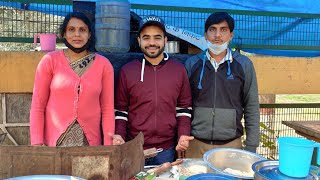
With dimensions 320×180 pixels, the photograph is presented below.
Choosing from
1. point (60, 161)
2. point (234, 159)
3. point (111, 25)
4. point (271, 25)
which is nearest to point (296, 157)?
point (234, 159)

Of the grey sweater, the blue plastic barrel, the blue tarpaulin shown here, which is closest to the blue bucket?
the grey sweater

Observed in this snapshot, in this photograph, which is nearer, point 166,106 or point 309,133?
point 166,106

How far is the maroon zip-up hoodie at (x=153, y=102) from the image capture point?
260cm

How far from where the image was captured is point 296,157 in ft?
4.74

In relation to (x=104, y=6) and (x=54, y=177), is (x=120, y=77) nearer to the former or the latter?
(x=104, y=6)

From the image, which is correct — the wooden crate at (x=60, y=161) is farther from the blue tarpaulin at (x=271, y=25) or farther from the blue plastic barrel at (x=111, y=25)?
the blue tarpaulin at (x=271, y=25)

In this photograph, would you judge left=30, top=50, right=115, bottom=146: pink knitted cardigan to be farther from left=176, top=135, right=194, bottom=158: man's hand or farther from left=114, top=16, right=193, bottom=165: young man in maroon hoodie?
left=176, top=135, right=194, bottom=158: man's hand

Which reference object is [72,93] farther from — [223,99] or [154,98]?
[223,99]

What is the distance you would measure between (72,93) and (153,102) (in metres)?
0.65

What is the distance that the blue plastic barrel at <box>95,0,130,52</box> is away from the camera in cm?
313

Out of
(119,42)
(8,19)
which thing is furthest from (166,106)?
(8,19)

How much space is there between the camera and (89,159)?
160cm

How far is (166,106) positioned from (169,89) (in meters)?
0.14

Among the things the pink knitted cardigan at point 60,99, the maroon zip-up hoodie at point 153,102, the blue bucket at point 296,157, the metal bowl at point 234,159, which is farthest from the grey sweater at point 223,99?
the blue bucket at point 296,157
